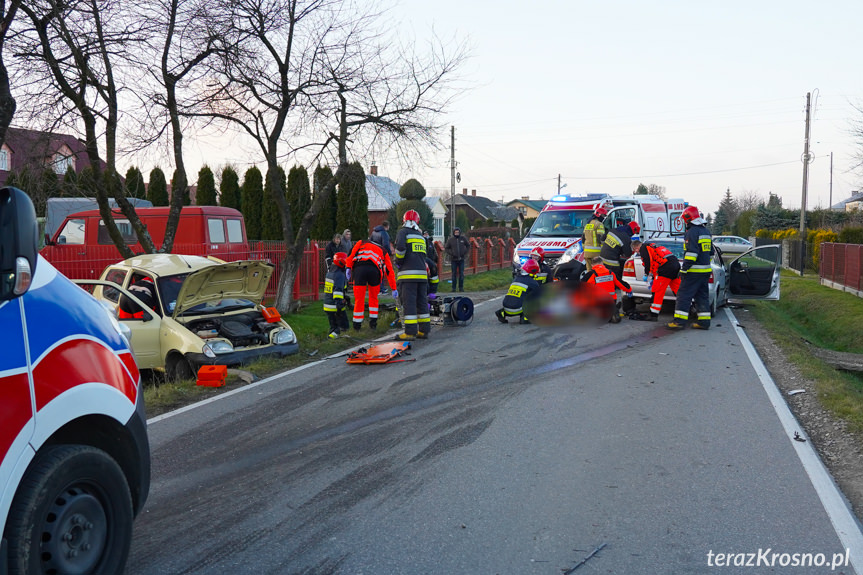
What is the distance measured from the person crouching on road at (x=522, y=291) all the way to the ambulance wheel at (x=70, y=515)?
10.8 meters

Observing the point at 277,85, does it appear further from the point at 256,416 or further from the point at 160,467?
the point at 160,467

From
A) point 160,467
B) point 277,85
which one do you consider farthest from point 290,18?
point 160,467

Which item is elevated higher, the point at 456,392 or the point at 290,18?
the point at 290,18

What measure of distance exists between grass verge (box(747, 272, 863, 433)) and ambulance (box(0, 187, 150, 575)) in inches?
239

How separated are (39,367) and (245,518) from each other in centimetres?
208

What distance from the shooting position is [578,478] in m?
5.39

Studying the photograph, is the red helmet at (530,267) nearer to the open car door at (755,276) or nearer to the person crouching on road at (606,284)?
the person crouching on road at (606,284)

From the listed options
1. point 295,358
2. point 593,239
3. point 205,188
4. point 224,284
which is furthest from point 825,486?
point 205,188

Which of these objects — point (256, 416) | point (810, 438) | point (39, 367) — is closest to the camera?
point (39, 367)

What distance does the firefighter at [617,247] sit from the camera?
47.7 feet

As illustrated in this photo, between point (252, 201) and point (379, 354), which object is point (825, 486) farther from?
point (252, 201)

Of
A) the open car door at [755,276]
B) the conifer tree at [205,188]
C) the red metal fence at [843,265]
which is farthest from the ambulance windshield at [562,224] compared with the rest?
the conifer tree at [205,188]

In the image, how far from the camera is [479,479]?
536 centimetres

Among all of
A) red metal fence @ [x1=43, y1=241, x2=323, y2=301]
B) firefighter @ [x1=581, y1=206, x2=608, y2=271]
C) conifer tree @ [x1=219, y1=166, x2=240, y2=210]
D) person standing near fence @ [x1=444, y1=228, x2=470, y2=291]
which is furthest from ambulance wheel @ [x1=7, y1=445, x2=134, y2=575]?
conifer tree @ [x1=219, y1=166, x2=240, y2=210]
